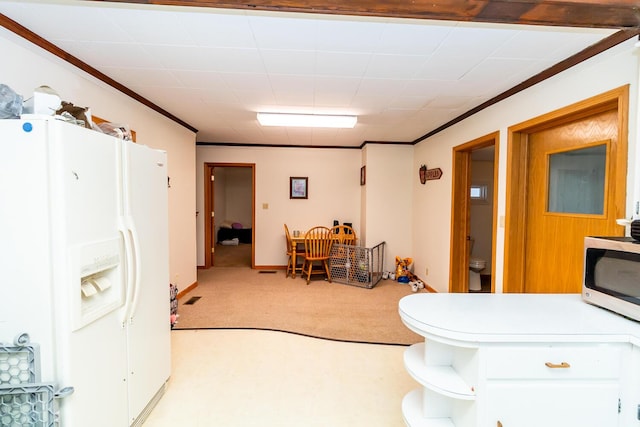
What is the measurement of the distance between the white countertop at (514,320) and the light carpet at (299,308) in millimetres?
1336

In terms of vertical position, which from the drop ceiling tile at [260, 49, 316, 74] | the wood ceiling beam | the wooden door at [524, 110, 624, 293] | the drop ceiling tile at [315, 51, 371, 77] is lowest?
the wooden door at [524, 110, 624, 293]

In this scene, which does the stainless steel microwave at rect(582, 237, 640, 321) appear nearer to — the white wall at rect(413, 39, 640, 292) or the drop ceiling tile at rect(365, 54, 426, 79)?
the white wall at rect(413, 39, 640, 292)

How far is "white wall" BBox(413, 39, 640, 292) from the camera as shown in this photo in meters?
1.57

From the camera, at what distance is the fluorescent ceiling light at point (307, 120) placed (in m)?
3.30

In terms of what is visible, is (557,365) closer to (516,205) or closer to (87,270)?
(516,205)

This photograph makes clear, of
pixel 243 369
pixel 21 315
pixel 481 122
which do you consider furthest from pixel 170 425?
pixel 481 122

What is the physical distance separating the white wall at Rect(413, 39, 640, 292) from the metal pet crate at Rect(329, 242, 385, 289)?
83 centimetres

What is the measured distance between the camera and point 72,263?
45.4 inches

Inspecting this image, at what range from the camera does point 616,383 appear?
115 centimetres

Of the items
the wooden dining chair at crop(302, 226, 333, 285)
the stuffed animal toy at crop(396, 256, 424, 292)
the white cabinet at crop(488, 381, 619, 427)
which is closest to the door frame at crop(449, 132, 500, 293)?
the stuffed animal toy at crop(396, 256, 424, 292)

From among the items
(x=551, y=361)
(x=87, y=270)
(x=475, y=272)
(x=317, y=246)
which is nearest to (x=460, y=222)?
(x=475, y=272)

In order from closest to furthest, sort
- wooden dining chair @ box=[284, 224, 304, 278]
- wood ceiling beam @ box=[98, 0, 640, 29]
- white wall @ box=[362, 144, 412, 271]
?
wood ceiling beam @ box=[98, 0, 640, 29] < wooden dining chair @ box=[284, 224, 304, 278] < white wall @ box=[362, 144, 412, 271]

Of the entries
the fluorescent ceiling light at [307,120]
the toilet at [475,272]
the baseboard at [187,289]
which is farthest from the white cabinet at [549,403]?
the baseboard at [187,289]

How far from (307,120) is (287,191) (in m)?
2.05
